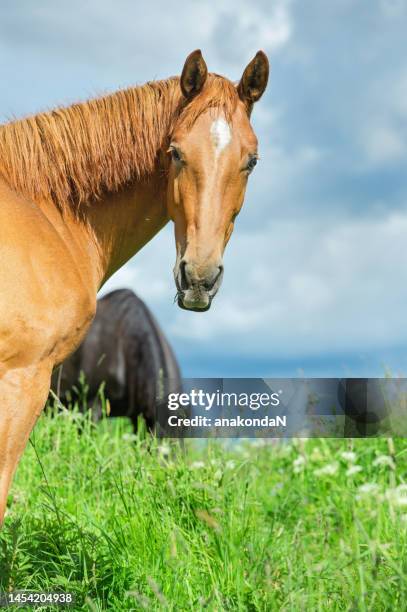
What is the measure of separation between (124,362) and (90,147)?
6651mm

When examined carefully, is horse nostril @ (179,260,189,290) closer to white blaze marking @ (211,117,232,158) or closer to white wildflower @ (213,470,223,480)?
white blaze marking @ (211,117,232,158)

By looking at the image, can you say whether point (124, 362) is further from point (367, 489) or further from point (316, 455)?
point (367, 489)

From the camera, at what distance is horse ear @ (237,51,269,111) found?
3689 mm

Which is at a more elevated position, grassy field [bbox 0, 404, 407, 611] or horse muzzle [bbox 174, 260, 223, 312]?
horse muzzle [bbox 174, 260, 223, 312]

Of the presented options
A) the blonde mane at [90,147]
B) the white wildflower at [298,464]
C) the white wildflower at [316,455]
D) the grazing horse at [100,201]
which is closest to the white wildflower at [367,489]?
the white wildflower at [298,464]

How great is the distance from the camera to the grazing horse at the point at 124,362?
9898mm

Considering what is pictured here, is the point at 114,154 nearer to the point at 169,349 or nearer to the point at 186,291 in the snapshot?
the point at 186,291

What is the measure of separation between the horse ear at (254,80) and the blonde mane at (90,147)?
0.36 feet

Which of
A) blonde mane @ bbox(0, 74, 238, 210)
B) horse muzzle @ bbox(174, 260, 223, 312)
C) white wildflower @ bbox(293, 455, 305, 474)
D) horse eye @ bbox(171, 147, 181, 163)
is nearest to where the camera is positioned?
horse muzzle @ bbox(174, 260, 223, 312)

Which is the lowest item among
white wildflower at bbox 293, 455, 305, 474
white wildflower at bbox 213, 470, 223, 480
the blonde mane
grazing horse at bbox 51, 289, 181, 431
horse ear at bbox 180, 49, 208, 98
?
white wildflower at bbox 213, 470, 223, 480

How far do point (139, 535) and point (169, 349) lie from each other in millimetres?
6411

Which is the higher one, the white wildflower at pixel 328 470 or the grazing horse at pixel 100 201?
the grazing horse at pixel 100 201

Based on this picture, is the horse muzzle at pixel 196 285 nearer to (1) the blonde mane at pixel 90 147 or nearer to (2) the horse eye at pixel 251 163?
(2) the horse eye at pixel 251 163

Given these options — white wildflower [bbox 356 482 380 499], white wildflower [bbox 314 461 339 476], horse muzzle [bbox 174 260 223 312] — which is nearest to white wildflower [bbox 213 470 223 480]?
white wildflower [bbox 356 482 380 499]
